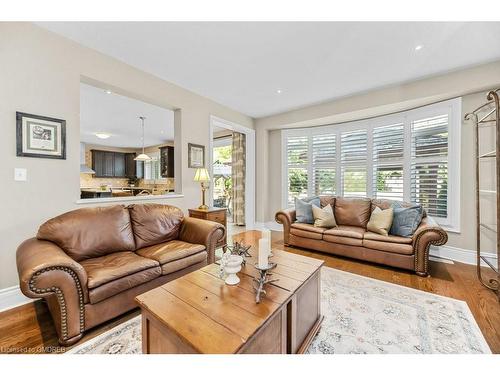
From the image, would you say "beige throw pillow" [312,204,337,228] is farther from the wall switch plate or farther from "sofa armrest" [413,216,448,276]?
the wall switch plate

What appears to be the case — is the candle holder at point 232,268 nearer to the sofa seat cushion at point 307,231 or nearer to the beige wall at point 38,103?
the beige wall at point 38,103

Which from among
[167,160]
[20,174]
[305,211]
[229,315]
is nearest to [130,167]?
[167,160]

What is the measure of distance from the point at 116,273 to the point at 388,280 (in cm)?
289

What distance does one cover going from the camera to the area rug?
1.53m

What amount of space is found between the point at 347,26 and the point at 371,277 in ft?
9.14

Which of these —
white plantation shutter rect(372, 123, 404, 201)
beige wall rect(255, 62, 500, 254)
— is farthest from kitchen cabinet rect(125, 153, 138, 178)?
white plantation shutter rect(372, 123, 404, 201)

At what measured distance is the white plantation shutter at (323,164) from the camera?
4648mm

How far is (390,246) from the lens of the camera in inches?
115

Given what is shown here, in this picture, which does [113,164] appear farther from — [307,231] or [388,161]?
[388,161]

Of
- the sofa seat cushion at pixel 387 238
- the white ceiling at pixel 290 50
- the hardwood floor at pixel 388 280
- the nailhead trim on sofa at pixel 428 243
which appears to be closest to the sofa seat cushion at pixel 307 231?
the hardwood floor at pixel 388 280

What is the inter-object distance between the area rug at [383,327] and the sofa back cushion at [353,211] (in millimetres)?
1440

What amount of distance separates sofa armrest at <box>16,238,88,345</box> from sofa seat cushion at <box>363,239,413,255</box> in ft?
10.6
